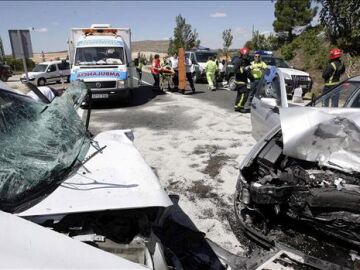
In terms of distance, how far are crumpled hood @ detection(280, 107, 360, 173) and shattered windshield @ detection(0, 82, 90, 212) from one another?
1.85 m

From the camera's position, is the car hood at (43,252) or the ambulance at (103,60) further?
the ambulance at (103,60)

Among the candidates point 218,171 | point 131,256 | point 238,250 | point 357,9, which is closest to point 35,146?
point 131,256

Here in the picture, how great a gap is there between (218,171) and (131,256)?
365 cm

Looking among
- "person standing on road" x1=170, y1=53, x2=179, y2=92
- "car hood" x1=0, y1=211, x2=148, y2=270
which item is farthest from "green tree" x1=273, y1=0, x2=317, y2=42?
"car hood" x1=0, y1=211, x2=148, y2=270

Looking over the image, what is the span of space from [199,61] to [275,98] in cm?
1432

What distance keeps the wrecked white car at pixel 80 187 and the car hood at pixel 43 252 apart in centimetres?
29

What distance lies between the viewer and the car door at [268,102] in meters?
4.63

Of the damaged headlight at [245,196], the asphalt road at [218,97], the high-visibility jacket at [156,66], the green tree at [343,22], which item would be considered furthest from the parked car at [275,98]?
the green tree at [343,22]

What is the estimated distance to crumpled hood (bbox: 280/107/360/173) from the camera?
2.96 m

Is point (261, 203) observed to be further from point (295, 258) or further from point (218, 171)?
point (218, 171)

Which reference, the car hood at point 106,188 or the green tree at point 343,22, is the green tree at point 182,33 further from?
the car hood at point 106,188

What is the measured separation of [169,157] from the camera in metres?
6.40

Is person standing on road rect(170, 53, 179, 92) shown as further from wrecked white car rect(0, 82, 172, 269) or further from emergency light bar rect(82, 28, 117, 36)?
wrecked white car rect(0, 82, 172, 269)

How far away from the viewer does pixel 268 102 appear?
458 cm
